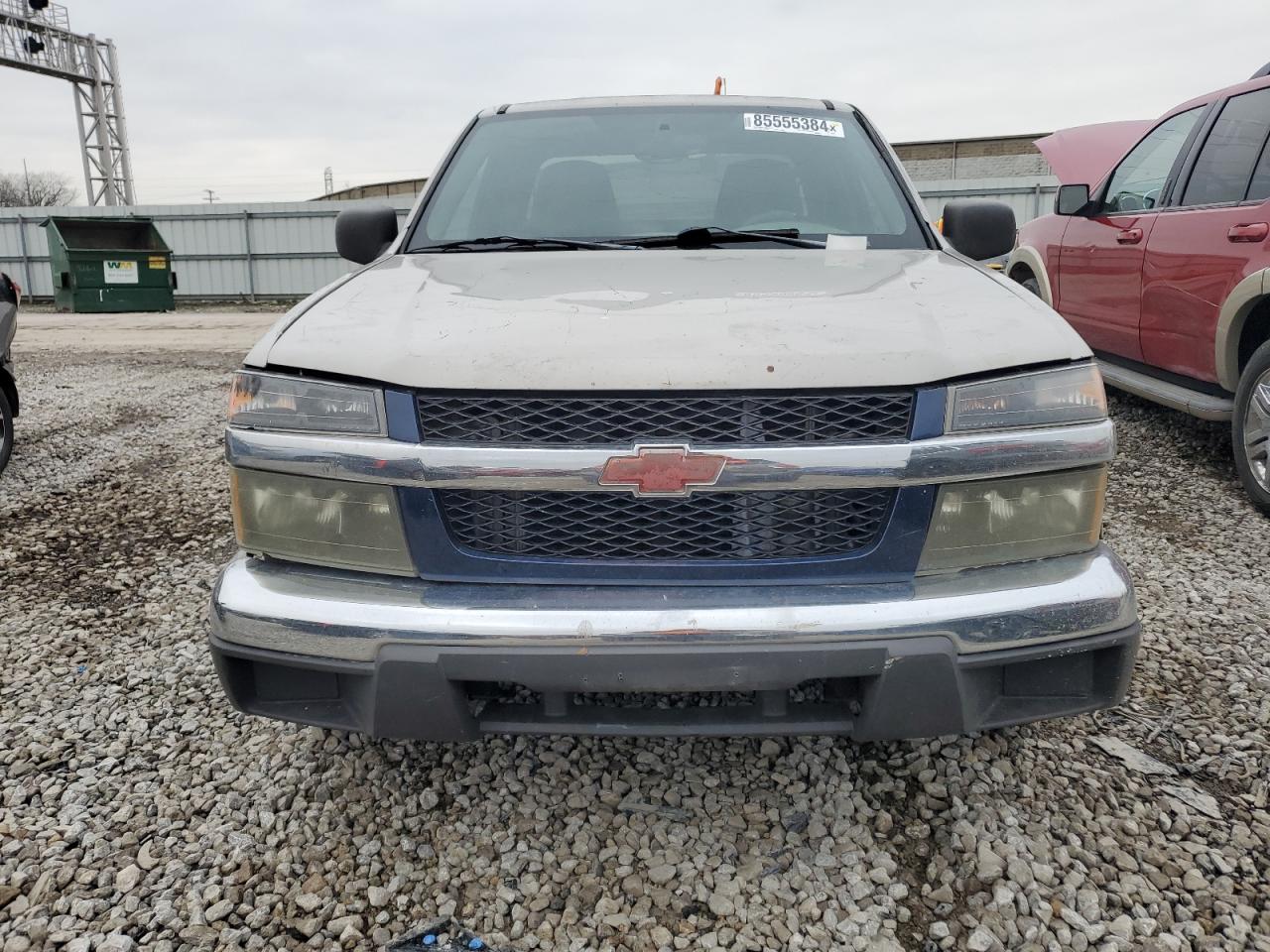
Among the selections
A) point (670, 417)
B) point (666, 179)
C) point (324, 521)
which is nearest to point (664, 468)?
point (670, 417)

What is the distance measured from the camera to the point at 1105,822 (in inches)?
84.2

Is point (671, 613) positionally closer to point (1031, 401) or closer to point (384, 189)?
point (1031, 401)

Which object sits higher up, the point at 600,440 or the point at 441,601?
the point at 600,440

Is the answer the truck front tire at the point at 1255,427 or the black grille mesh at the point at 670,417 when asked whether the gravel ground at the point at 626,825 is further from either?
the truck front tire at the point at 1255,427

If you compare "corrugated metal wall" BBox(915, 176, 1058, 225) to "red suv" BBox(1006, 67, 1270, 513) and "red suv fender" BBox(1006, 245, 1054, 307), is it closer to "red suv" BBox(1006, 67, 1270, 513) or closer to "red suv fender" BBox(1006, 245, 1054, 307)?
"red suv fender" BBox(1006, 245, 1054, 307)

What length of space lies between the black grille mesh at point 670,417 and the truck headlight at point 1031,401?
12cm

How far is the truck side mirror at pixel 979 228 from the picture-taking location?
292cm

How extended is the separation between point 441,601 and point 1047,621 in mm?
1148

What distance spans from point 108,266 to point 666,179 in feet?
58.6

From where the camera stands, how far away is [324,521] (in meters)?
1.85

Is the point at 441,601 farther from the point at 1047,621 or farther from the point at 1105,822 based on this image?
the point at 1105,822

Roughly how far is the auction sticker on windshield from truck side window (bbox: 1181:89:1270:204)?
246 centimetres

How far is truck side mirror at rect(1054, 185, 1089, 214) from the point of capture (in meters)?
5.30

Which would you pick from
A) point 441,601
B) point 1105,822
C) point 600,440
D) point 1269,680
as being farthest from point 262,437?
point 1269,680
